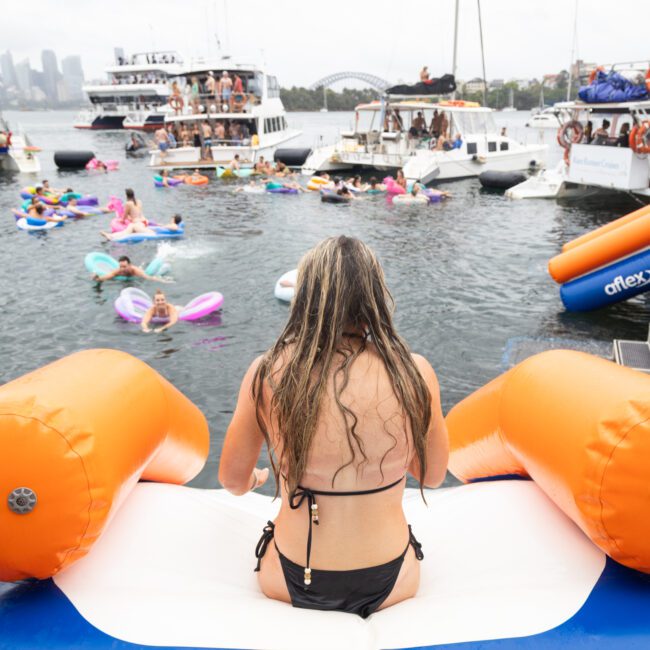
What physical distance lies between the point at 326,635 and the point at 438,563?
66 centimetres

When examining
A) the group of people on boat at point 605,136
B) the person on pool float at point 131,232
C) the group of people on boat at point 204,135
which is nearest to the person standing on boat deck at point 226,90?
the group of people on boat at point 204,135

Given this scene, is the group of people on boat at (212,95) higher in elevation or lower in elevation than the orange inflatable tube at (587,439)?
higher

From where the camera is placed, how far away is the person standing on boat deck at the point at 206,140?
25.7m

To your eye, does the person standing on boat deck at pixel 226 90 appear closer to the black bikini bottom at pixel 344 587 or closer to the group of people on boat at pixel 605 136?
the group of people on boat at pixel 605 136

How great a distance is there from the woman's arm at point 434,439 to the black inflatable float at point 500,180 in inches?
784

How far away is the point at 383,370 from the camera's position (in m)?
1.79

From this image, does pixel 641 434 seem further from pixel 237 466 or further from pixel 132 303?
pixel 132 303

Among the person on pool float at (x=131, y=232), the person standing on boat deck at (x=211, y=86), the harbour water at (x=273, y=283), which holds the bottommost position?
the harbour water at (x=273, y=283)

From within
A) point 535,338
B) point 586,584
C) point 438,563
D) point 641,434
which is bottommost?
point 535,338

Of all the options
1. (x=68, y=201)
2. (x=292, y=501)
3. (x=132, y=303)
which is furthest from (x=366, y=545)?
(x=68, y=201)

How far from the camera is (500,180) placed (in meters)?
20.4

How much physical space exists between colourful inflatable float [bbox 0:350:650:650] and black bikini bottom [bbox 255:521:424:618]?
61 mm

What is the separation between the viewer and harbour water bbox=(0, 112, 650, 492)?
7301mm

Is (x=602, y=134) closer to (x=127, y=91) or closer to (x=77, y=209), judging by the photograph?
(x=77, y=209)
